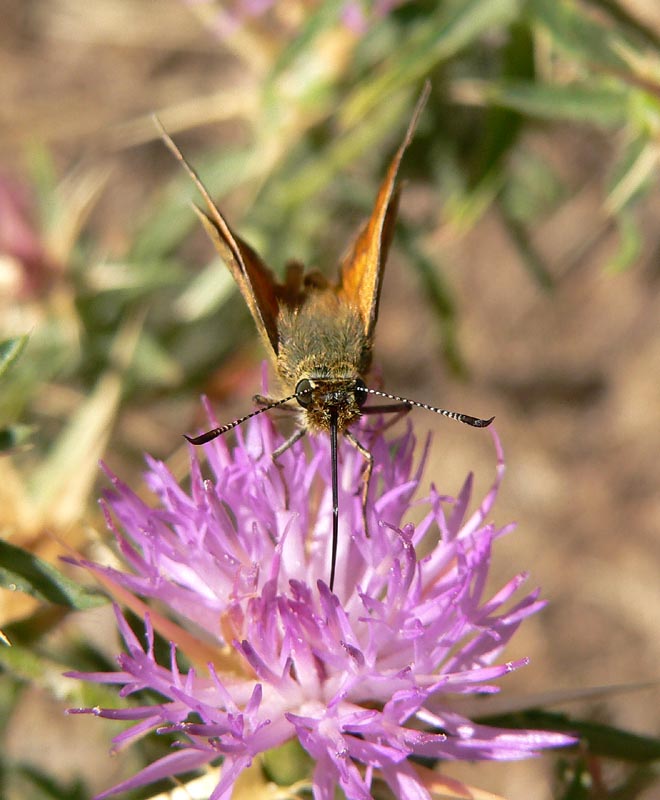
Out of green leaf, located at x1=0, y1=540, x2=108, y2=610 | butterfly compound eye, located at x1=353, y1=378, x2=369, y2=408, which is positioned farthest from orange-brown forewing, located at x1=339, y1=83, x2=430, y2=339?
green leaf, located at x1=0, y1=540, x2=108, y2=610

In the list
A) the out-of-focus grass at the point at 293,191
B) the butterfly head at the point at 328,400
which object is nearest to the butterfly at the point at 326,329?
the butterfly head at the point at 328,400

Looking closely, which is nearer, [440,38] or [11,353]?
[11,353]

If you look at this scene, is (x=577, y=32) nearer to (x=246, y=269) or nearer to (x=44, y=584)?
(x=246, y=269)

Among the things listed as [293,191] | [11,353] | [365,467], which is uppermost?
[293,191]

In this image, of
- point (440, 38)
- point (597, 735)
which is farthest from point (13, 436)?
point (440, 38)

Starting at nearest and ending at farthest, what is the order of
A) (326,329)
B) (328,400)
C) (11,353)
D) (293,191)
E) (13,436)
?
(11,353) → (13,436) → (328,400) → (326,329) → (293,191)

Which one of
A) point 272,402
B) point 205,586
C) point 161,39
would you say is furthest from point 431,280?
A: point 161,39

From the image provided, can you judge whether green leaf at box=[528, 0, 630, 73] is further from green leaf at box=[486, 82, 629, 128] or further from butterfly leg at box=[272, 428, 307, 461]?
butterfly leg at box=[272, 428, 307, 461]

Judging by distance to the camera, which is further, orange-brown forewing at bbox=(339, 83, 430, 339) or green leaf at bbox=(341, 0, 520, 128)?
green leaf at bbox=(341, 0, 520, 128)
